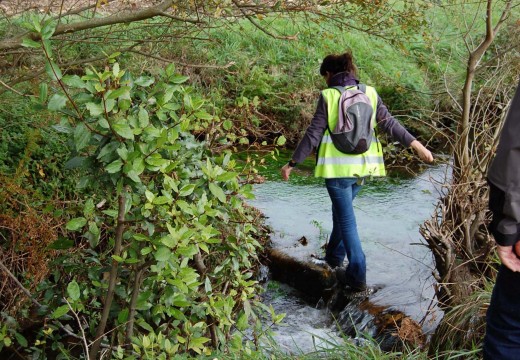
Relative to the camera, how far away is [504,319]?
266 centimetres

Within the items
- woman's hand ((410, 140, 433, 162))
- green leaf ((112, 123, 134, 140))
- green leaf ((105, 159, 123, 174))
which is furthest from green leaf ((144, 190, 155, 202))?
woman's hand ((410, 140, 433, 162))

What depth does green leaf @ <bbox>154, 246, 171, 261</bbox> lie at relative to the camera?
2.95 m

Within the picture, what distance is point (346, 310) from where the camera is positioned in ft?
18.4

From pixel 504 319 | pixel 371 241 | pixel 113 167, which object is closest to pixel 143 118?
pixel 113 167

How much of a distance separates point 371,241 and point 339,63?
223cm

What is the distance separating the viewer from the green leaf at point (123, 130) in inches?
110

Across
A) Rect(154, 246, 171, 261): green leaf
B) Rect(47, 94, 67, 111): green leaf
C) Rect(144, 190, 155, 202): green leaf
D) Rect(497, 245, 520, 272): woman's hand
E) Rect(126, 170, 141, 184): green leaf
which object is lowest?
Rect(154, 246, 171, 261): green leaf

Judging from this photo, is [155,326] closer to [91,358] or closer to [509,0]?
[91,358]

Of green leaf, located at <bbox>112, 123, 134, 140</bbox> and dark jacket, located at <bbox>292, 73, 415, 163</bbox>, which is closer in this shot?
green leaf, located at <bbox>112, 123, 134, 140</bbox>

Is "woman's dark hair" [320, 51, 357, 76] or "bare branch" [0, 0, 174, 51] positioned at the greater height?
"bare branch" [0, 0, 174, 51]

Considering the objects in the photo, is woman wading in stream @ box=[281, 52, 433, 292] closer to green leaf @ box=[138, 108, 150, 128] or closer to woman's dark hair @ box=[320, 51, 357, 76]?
woman's dark hair @ box=[320, 51, 357, 76]

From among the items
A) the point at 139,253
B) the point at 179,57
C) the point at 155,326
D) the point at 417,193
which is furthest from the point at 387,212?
the point at 139,253

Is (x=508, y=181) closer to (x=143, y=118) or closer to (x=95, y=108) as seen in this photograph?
(x=143, y=118)

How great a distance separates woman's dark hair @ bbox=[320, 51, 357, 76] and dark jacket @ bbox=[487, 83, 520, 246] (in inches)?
122
